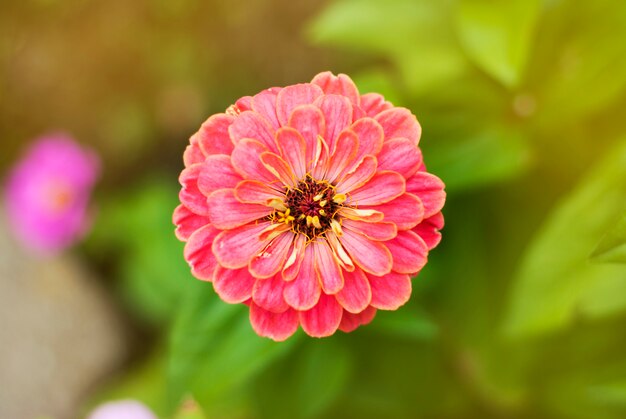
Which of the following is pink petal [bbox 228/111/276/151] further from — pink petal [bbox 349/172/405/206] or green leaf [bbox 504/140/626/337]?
green leaf [bbox 504/140/626/337]

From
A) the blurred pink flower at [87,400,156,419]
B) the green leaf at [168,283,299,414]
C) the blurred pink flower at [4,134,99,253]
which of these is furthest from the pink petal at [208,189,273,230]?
the blurred pink flower at [4,134,99,253]

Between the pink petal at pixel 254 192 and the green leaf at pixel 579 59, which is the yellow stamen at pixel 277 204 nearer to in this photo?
the pink petal at pixel 254 192

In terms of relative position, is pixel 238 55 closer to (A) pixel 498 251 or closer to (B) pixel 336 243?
(A) pixel 498 251

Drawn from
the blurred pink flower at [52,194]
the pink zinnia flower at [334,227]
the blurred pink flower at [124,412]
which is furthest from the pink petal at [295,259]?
the blurred pink flower at [52,194]

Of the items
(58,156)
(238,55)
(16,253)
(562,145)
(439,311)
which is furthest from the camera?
(238,55)

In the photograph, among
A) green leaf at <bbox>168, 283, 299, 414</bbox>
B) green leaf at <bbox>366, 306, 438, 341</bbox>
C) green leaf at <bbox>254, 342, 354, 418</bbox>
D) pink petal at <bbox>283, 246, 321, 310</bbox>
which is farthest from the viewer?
green leaf at <bbox>254, 342, 354, 418</bbox>

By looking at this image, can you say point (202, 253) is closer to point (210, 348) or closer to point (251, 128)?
point (251, 128)

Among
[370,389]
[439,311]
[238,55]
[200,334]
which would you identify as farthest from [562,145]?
[238,55]
